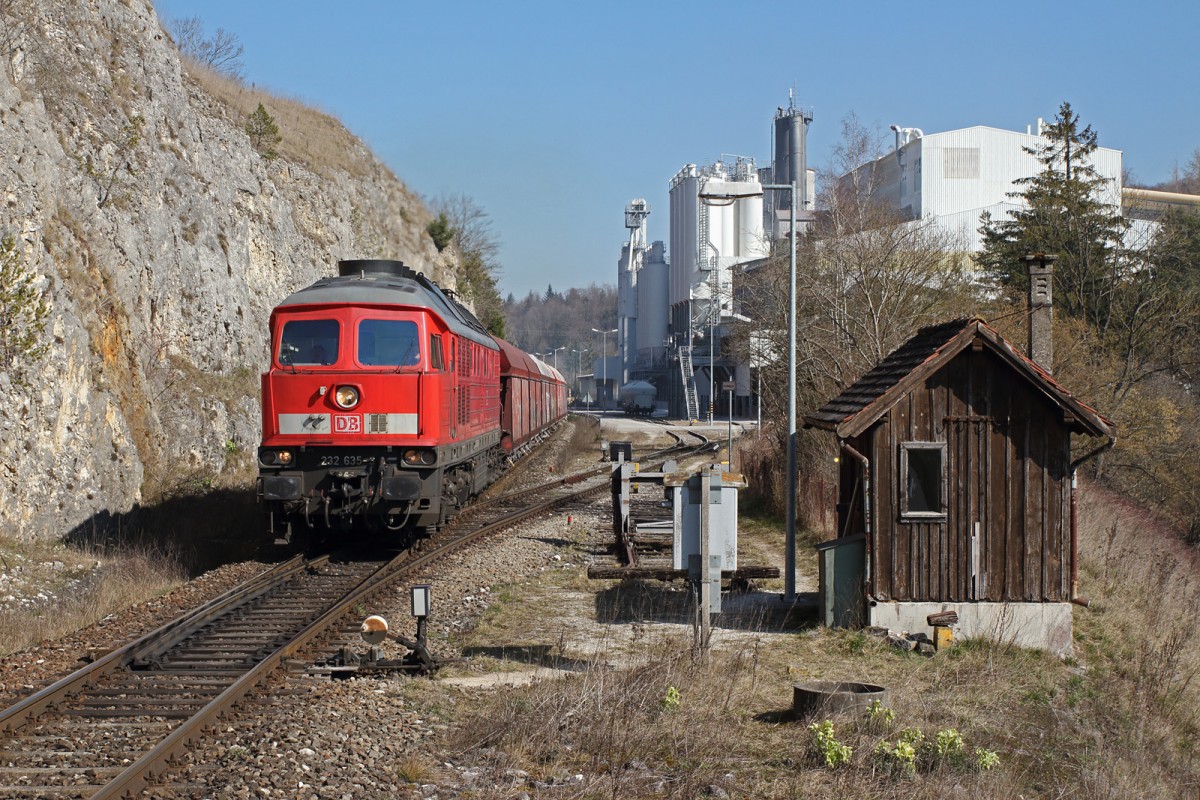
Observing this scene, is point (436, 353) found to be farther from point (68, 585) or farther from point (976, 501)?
point (976, 501)

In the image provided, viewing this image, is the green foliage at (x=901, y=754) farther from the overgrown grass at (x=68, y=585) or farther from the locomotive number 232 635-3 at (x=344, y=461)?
the locomotive number 232 635-3 at (x=344, y=461)

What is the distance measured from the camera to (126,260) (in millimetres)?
22047

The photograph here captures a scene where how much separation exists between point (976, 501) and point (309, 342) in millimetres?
8801

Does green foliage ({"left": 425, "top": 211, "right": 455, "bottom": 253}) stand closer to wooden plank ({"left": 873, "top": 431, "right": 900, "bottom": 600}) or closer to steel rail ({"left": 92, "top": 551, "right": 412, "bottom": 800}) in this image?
steel rail ({"left": 92, "top": 551, "right": 412, "bottom": 800})

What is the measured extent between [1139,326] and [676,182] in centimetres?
6069

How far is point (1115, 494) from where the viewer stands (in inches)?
1064

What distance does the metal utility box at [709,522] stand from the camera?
31.5 feet

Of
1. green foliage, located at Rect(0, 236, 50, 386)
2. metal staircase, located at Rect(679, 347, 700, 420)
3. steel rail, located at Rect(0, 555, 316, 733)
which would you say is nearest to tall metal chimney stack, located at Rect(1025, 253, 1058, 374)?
steel rail, located at Rect(0, 555, 316, 733)

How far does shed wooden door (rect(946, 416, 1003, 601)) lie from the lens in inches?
445

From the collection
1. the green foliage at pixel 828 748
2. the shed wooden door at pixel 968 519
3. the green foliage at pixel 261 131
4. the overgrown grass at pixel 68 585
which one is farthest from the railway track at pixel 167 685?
the green foliage at pixel 261 131

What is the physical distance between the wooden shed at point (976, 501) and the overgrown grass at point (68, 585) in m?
8.24

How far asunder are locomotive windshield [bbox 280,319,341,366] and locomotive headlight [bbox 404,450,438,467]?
5.41ft

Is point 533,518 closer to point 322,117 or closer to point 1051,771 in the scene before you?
point 1051,771

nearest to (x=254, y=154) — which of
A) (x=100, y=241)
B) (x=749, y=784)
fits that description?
(x=100, y=241)
